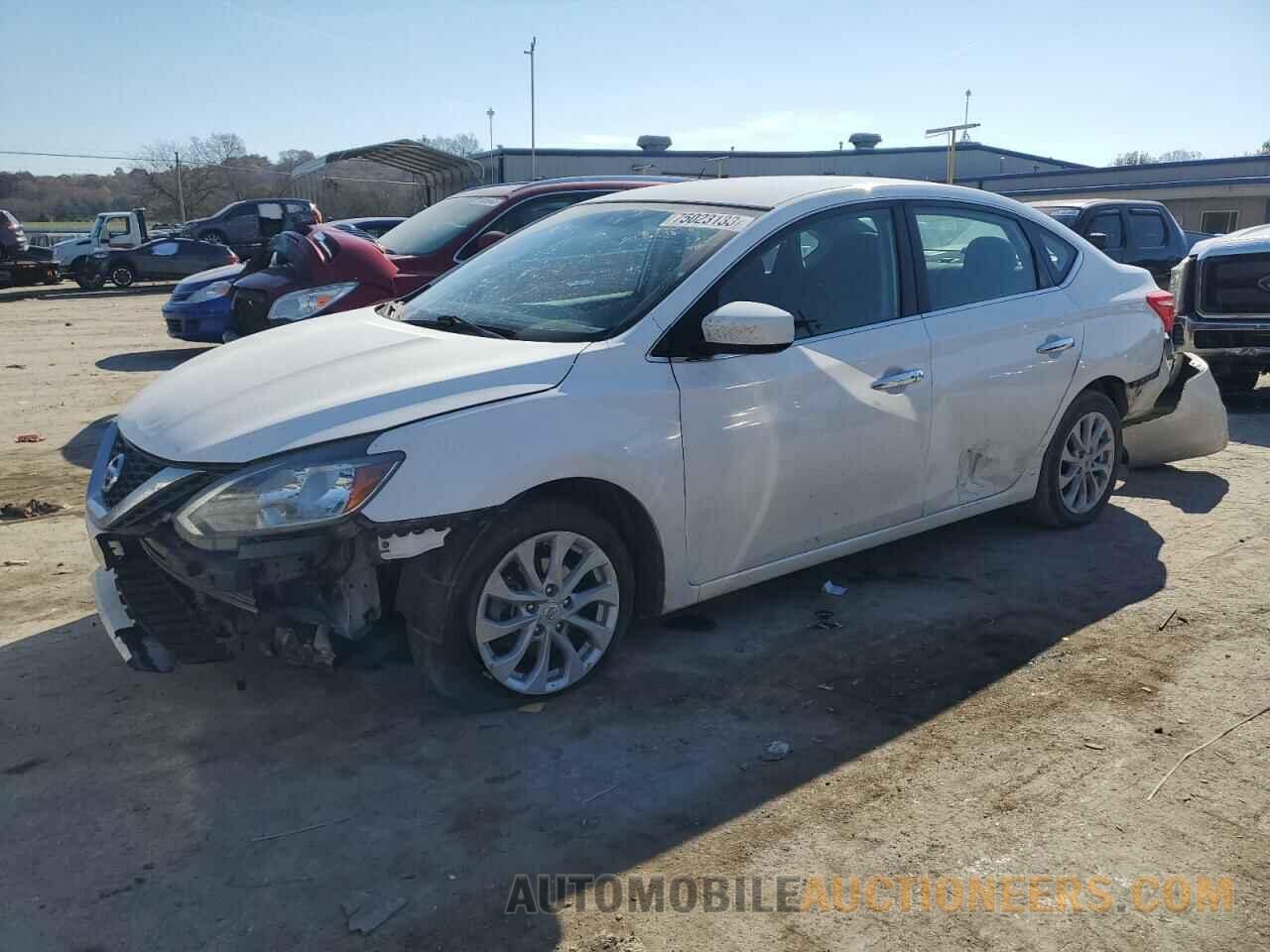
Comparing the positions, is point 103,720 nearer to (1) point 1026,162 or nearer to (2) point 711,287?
(2) point 711,287

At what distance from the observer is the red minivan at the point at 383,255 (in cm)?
768

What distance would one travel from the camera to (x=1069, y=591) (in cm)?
477

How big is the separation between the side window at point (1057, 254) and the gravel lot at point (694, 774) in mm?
1520

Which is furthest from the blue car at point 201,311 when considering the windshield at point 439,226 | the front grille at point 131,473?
the front grille at point 131,473

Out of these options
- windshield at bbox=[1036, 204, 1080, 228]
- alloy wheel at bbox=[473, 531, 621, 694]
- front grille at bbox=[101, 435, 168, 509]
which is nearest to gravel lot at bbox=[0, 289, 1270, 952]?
alloy wheel at bbox=[473, 531, 621, 694]

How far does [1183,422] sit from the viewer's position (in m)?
6.33

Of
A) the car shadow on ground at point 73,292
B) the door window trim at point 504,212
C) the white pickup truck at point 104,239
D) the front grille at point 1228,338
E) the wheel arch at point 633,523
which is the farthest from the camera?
the white pickup truck at point 104,239

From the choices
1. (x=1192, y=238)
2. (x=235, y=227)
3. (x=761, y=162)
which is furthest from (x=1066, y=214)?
(x=761, y=162)

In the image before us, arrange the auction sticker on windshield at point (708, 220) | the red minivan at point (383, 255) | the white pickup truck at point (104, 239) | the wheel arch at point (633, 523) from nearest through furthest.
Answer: the wheel arch at point (633, 523)
the auction sticker on windshield at point (708, 220)
the red minivan at point (383, 255)
the white pickup truck at point (104, 239)

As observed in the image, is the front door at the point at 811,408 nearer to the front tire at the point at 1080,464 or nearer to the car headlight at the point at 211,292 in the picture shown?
the front tire at the point at 1080,464

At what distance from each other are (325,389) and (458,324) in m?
0.78

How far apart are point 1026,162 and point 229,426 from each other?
2108 inches

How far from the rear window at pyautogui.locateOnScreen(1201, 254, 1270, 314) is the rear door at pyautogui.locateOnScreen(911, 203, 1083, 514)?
4886 mm

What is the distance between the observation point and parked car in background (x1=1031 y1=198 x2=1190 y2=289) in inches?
478
